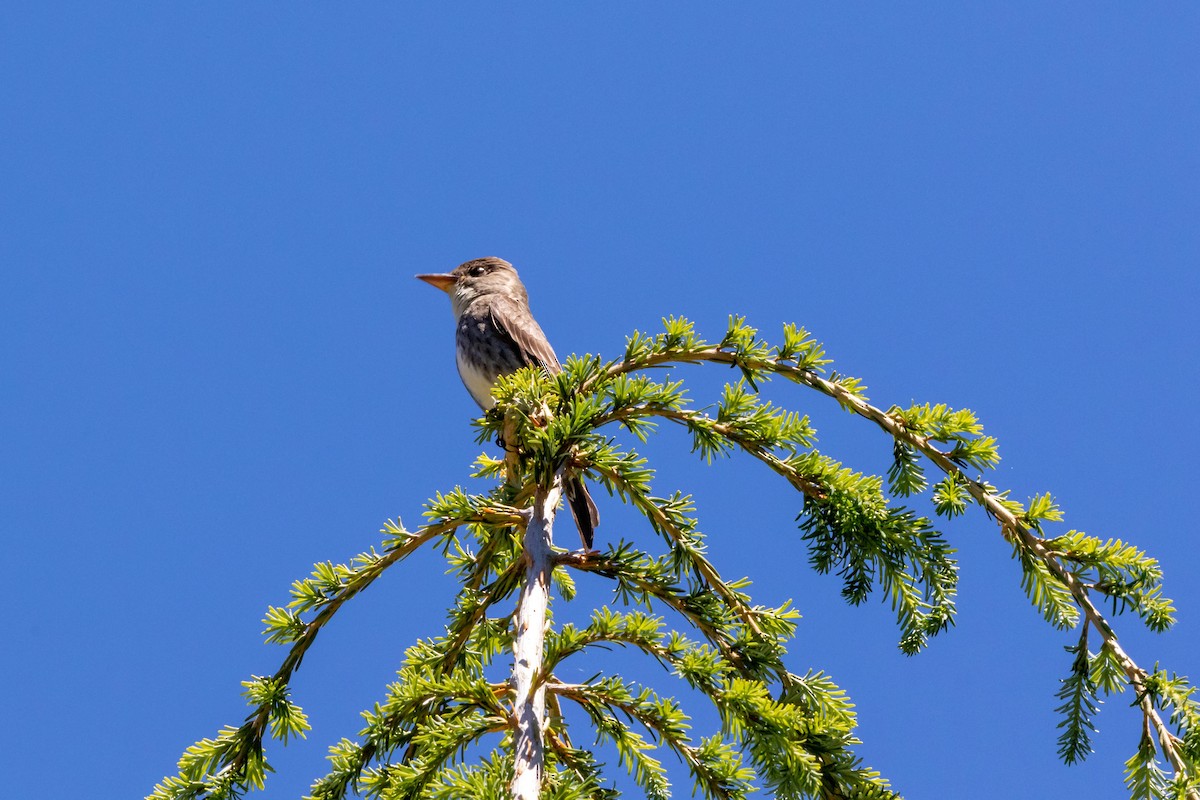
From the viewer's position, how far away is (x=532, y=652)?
2.33 meters

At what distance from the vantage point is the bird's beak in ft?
23.7

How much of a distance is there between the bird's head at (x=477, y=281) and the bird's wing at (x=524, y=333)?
0.49 meters

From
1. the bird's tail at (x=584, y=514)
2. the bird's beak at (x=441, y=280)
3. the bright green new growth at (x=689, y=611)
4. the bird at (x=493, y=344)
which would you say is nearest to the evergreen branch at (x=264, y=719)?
the bright green new growth at (x=689, y=611)

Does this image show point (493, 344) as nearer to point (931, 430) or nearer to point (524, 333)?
point (524, 333)

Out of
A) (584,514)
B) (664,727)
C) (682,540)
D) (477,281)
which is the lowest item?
(664,727)

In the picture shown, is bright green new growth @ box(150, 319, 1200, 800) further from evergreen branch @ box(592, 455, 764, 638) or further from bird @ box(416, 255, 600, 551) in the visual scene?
bird @ box(416, 255, 600, 551)

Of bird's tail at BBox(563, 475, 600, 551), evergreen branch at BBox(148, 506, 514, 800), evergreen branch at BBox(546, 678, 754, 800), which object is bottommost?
evergreen branch at BBox(546, 678, 754, 800)

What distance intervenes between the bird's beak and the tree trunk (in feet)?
15.3

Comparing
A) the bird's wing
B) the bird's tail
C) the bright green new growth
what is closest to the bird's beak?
the bird's wing

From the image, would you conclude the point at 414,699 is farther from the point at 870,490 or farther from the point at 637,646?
the point at 870,490

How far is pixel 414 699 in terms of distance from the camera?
238cm

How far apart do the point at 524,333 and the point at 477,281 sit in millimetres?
1249

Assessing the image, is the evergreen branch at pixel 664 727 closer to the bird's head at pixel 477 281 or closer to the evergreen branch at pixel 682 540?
the evergreen branch at pixel 682 540

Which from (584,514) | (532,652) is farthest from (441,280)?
(532,652)
